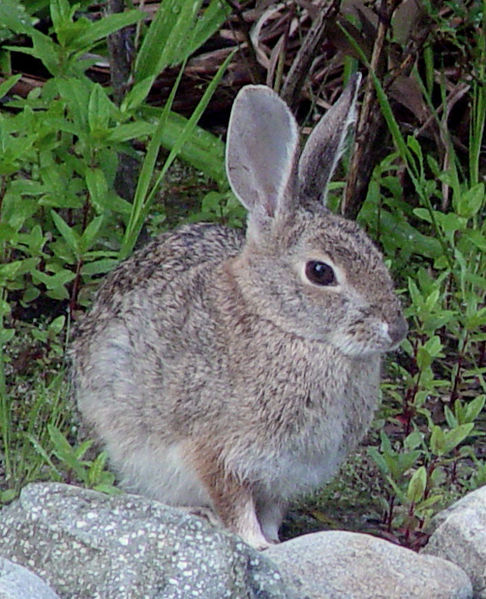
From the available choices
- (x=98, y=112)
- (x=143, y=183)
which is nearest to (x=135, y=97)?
(x=98, y=112)

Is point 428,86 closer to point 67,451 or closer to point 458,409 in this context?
point 458,409

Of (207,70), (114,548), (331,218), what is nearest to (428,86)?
(207,70)

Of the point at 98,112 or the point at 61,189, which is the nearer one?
the point at 98,112

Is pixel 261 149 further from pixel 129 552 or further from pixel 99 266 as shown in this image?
pixel 129 552

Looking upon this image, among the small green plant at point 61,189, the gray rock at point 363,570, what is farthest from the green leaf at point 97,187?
the gray rock at point 363,570

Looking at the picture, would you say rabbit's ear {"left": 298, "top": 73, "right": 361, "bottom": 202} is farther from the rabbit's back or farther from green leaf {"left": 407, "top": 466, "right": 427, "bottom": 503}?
green leaf {"left": 407, "top": 466, "right": 427, "bottom": 503}
